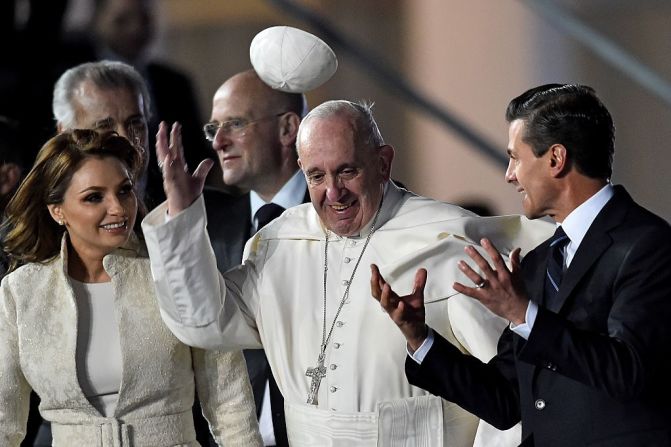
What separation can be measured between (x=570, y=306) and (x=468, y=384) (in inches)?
12.8

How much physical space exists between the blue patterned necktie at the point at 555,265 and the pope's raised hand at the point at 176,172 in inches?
31.2

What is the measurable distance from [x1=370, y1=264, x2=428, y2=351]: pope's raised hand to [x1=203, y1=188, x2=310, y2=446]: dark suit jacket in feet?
3.47

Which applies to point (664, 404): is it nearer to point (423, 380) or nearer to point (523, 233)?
point (423, 380)

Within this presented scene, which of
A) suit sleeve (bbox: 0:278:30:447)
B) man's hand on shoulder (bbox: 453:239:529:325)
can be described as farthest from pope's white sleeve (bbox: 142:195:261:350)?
man's hand on shoulder (bbox: 453:239:529:325)

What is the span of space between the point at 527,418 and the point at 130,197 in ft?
3.66

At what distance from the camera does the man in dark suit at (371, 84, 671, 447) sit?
9.07ft

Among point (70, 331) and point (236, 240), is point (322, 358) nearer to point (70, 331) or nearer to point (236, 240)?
point (70, 331)

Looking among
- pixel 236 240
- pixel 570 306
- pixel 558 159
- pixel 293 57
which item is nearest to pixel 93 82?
pixel 236 240

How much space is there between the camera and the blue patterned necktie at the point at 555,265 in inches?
117

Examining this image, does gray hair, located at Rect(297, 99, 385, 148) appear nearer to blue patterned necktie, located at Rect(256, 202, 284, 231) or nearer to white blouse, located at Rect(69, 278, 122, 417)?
white blouse, located at Rect(69, 278, 122, 417)

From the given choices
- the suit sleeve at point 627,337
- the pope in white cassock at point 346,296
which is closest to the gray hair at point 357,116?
the pope in white cassock at point 346,296

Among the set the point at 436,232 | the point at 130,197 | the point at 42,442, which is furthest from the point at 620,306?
the point at 42,442

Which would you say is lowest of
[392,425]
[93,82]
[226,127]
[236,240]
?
[392,425]

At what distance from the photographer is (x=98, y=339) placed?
3.52m
